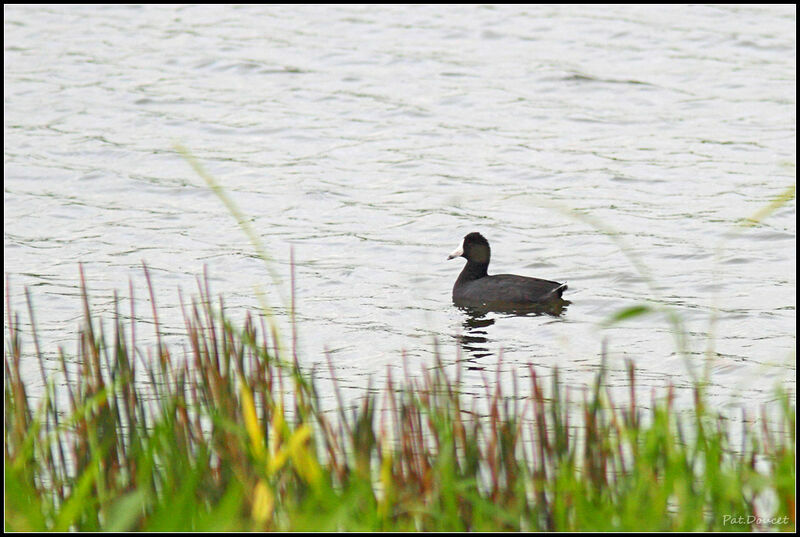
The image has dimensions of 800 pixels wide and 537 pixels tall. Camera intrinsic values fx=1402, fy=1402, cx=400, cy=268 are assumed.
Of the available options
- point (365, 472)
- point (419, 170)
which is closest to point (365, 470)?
point (365, 472)

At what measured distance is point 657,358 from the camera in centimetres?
937

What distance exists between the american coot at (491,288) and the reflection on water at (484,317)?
3 cm

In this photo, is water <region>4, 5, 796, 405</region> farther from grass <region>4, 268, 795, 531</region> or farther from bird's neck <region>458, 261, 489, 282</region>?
grass <region>4, 268, 795, 531</region>

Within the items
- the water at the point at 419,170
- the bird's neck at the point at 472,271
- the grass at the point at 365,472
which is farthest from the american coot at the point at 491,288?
the grass at the point at 365,472

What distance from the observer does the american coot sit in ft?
35.8

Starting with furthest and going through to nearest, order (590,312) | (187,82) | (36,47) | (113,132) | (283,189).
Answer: (36,47) < (187,82) < (113,132) < (283,189) < (590,312)

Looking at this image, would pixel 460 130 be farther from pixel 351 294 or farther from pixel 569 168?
pixel 351 294

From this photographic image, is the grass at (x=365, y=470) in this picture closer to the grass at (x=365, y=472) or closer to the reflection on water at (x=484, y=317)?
the grass at (x=365, y=472)

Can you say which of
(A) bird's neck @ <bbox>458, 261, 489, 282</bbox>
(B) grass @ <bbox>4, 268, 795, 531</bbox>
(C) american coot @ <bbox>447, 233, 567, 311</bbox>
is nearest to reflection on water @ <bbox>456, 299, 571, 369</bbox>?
(C) american coot @ <bbox>447, 233, 567, 311</bbox>

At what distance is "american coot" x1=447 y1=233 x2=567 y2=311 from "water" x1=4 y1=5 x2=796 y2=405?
0.22m

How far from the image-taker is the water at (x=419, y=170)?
1047 cm

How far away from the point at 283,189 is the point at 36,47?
7634mm

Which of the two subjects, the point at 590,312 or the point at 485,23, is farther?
the point at 485,23

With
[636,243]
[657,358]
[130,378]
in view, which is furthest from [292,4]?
[130,378]
